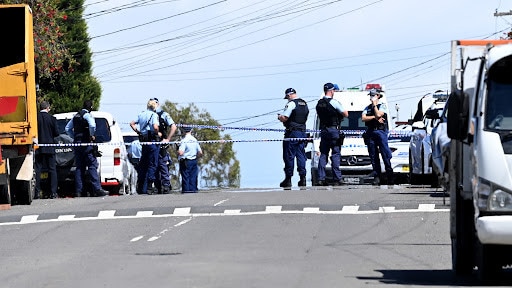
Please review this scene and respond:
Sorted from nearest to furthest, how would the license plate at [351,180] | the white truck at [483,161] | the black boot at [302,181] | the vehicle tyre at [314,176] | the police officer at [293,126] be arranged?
the white truck at [483,161] < the police officer at [293,126] < the black boot at [302,181] < the vehicle tyre at [314,176] < the license plate at [351,180]

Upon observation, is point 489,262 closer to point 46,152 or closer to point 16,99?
point 16,99

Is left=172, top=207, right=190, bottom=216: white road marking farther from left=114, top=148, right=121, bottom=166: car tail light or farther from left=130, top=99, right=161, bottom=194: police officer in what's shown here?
left=114, top=148, right=121, bottom=166: car tail light

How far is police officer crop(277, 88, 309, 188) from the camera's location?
1192 inches

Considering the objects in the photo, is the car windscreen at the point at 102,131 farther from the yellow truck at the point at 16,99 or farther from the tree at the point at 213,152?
the tree at the point at 213,152

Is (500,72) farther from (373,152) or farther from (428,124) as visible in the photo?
(373,152)

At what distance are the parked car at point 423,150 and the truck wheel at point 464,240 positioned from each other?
497 inches

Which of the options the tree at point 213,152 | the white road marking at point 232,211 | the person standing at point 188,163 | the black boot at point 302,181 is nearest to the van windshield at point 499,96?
the white road marking at point 232,211

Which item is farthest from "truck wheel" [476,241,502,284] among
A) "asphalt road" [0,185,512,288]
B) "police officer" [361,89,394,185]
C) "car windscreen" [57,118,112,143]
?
"car windscreen" [57,118,112,143]

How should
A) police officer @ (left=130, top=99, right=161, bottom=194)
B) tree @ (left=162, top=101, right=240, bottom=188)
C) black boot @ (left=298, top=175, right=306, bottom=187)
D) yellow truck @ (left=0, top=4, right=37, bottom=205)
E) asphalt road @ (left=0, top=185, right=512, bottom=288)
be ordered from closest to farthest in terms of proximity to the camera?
asphalt road @ (left=0, top=185, right=512, bottom=288) → yellow truck @ (left=0, top=4, right=37, bottom=205) → police officer @ (left=130, top=99, right=161, bottom=194) → black boot @ (left=298, top=175, right=306, bottom=187) → tree @ (left=162, top=101, right=240, bottom=188)

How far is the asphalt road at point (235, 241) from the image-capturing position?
539 inches

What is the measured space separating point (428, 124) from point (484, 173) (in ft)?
53.8

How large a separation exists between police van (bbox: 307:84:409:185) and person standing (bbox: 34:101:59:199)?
20.8 ft

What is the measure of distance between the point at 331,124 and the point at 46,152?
5.93 meters

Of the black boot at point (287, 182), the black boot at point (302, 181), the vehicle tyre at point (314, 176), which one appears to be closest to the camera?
the black boot at point (287, 182)
